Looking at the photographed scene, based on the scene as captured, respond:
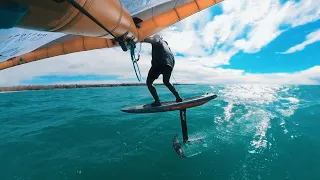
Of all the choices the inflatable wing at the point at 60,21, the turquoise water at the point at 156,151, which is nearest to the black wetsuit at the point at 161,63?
the inflatable wing at the point at 60,21

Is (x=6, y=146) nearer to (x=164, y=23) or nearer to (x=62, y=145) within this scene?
(x=62, y=145)

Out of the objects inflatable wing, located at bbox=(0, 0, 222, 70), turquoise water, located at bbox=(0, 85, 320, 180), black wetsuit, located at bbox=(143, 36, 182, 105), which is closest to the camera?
inflatable wing, located at bbox=(0, 0, 222, 70)

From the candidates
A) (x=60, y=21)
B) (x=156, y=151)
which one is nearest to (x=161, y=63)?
(x=156, y=151)

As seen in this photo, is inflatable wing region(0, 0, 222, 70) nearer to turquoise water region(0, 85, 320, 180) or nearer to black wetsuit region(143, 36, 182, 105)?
black wetsuit region(143, 36, 182, 105)

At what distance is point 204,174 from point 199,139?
2534 mm

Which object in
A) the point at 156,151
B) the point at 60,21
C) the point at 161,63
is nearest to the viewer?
the point at 60,21

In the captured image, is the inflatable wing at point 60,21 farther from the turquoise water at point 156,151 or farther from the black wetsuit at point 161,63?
the turquoise water at point 156,151

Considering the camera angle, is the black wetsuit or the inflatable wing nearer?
the inflatable wing

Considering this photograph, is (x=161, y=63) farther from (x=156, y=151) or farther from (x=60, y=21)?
(x=60, y=21)

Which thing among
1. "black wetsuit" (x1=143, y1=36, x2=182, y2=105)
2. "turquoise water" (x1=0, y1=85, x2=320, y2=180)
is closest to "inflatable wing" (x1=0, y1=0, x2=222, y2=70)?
"black wetsuit" (x1=143, y1=36, x2=182, y2=105)

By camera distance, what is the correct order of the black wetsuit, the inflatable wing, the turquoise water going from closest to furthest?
the inflatable wing → the black wetsuit → the turquoise water

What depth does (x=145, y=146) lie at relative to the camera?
715 centimetres

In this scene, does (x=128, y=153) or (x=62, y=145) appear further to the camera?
(x=62, y=145)

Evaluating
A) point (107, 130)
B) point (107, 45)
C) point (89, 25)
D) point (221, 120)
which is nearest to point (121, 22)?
point (89, 25)
